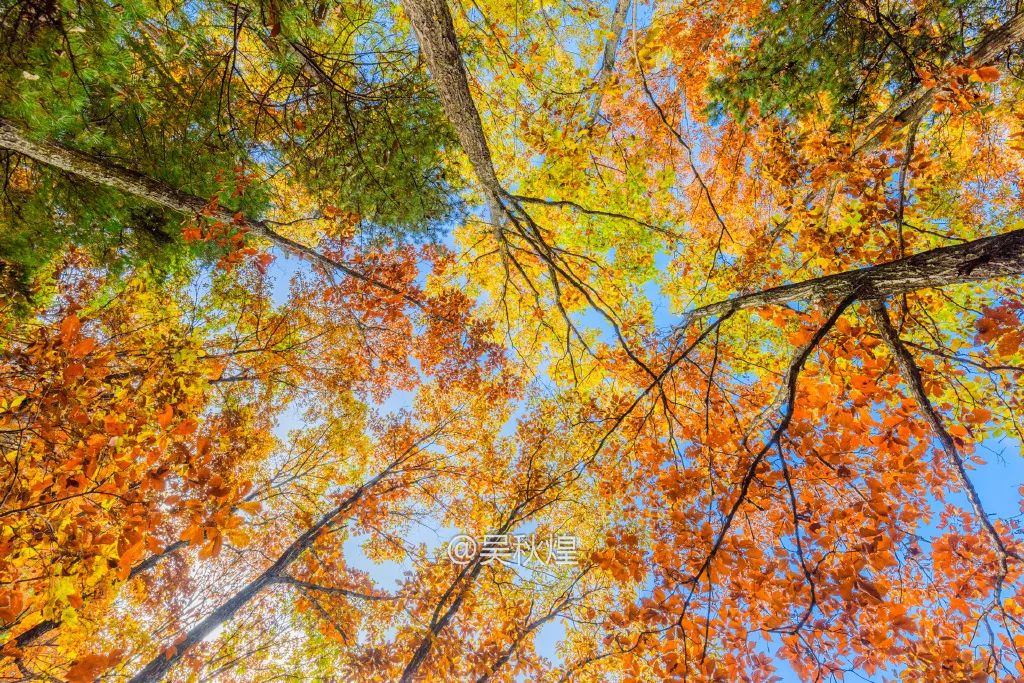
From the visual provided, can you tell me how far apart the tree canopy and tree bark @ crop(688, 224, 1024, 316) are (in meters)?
0.02

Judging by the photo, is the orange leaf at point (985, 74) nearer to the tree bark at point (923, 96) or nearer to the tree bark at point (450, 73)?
the tree bark at point (923, 96)

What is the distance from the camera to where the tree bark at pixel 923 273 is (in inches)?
77.0

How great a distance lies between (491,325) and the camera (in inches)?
278

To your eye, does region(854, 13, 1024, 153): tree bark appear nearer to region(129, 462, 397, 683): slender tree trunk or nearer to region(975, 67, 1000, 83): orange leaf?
region(975, 67, 1000, 83): orange leaf

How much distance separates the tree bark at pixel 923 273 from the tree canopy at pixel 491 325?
18 millimetres

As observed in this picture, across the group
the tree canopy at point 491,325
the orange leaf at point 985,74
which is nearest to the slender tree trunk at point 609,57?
the tree canopy at point 491,325

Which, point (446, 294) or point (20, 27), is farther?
point (446, 294)

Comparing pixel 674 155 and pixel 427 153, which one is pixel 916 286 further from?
pixel 674 155

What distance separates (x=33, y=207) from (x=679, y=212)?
34.0ft

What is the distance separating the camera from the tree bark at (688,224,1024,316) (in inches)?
77.0

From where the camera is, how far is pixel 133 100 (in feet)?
13.3

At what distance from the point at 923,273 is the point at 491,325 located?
5.63 m

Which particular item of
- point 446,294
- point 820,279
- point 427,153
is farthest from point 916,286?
point 446,294

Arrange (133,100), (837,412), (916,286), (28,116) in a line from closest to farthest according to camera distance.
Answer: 1. (916,286)
2. (28,116)
3. (837,412)
4. (133,100)
